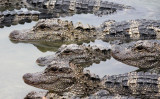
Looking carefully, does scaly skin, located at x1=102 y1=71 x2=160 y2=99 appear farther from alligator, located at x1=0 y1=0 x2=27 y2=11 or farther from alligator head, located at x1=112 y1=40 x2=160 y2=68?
alligator, located at x1=0 y1=0 x2=27 y2=11

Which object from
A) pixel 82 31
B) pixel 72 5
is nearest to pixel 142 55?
pixel 82 31

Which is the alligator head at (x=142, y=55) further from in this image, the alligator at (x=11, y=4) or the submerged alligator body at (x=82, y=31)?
the alligator at (x=11, y=4)

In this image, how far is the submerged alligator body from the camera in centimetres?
970

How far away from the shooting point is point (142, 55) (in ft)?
26.5

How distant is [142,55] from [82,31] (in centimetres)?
222

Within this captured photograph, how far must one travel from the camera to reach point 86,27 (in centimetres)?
984

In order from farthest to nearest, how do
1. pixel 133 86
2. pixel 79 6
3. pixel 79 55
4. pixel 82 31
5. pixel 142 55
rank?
pixel 79 6
pixel 82 31
pixel 79 55
pixel 142 55
pixel 133 86

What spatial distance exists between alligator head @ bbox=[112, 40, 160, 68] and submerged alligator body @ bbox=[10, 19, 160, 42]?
1.68 meters

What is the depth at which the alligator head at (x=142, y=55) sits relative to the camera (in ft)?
26.5

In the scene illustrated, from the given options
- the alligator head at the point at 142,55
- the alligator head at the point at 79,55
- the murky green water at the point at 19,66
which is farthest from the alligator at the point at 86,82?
the alligator head at the point at 142,55

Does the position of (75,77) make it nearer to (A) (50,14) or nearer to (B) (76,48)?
(B) (76,48)

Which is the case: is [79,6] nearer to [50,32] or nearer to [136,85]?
[50,32]

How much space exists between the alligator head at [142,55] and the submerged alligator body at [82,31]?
1.68 metres

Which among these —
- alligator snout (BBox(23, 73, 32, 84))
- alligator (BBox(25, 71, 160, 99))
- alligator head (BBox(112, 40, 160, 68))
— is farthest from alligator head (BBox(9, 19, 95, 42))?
alligator (BBox(25, 71, 160, 99))
